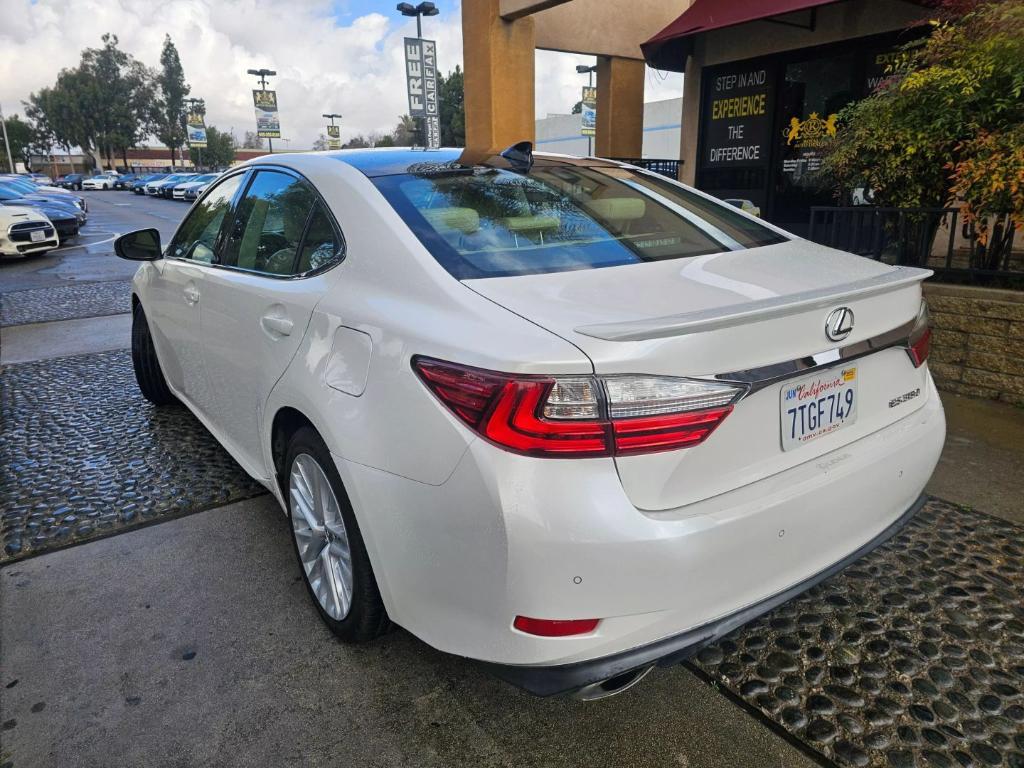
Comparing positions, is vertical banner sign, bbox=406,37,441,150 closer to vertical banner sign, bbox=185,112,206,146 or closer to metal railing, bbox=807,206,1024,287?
metal railing, bbox=807,206,1024,287

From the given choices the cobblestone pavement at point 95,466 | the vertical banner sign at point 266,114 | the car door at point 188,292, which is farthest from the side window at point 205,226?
the vertical banner sign at point 266,114

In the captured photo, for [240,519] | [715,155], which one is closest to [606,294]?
[240,519]

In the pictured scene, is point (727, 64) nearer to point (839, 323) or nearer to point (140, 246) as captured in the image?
point (140, 246)

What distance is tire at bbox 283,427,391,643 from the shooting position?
2.21 m

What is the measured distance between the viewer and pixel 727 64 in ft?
39.8

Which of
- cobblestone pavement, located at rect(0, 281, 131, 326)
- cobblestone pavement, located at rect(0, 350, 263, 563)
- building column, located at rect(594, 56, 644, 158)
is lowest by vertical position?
cobblestone pavement, located at rect(0, 281, 131, 326)

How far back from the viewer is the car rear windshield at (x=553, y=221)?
7.39 feet

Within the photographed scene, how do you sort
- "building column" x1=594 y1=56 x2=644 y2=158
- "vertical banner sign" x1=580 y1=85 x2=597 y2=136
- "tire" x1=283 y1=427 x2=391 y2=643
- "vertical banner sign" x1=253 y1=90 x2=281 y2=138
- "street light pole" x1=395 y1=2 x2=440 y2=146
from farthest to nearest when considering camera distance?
1. "vertical banner sign" x1=253 y1=90 x2=281 y2=138
2. "vertical banner sign" x1=580 y1=85 x2=597 y2=136
3. "street light pole" x1=395 y1=2 x2=440 y2=146
4. "building column" x1=594 y1=56 x2=644 y2=158
5. "tire" x1=283 y1=427 x2=391 y2=643

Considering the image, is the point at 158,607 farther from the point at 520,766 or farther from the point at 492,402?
the point at 492,402

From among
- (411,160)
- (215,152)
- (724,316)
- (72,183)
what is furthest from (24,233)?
(215,152)

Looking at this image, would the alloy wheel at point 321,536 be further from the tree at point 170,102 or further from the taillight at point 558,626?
the tree at point 170,102

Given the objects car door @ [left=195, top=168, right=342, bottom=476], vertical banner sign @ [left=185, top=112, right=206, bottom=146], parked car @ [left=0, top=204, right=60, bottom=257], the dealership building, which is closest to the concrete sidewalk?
car door @ [left=195, top=168, right=342, bottom=476]

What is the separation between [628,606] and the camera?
5.66 feet

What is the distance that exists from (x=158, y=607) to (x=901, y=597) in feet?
8.81
